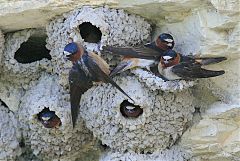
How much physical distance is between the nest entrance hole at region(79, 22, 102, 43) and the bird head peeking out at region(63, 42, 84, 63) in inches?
7.0

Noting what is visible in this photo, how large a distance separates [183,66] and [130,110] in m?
0.32

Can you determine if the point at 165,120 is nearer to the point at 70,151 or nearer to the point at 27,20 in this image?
the point at 70,151

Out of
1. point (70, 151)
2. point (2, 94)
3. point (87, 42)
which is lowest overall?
point (70, 151)

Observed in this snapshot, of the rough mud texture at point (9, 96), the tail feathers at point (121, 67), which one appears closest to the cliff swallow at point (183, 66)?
the tail feathers at point (121, 67)

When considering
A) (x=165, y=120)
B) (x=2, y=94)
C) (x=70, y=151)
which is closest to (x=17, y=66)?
(x=2, y=94)

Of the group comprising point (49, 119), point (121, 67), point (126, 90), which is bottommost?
point (49, 119)

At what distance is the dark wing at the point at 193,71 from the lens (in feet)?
10.8

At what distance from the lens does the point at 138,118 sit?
347 cm

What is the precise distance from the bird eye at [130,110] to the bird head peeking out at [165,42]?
282 mm

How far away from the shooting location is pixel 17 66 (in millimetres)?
3682

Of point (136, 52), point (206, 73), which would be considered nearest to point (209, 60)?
point (206, 73)

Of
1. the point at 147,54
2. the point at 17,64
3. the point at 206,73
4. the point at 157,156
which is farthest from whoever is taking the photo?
the point at 17,64

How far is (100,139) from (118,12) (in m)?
0.57

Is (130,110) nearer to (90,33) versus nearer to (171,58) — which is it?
(171,58)
